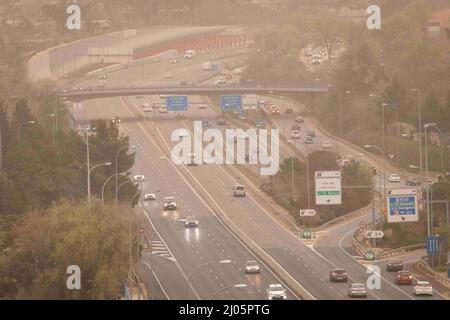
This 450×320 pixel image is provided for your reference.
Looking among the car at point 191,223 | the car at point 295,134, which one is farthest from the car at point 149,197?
the car at point 295,134

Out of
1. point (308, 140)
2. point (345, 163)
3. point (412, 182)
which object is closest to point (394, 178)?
point (412, 182)

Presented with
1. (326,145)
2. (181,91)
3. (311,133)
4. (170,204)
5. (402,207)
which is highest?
(181,91)

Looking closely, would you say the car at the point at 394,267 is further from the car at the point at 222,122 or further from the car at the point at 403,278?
the car at the point at 222,122

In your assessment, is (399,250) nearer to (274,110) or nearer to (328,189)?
(328,189)

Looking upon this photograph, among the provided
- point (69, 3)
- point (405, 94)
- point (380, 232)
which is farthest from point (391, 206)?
point (69, 3)

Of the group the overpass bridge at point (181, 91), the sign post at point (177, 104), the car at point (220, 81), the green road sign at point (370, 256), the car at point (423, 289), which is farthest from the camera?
the car at point (220, 81)

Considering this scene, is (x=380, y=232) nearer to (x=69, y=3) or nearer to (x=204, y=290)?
(x=204, y=290)
